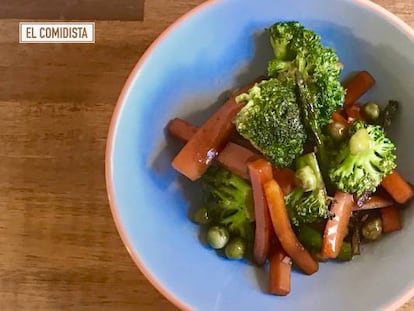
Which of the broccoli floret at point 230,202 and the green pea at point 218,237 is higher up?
the broccoli floret at point 230,202

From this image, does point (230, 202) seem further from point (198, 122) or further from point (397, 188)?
point (397, 188)

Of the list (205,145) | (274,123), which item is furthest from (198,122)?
(274,123)

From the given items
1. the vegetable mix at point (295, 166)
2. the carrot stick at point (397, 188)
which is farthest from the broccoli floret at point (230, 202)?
the carrot stick at point (397, 188)

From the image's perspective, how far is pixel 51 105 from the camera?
148 cm

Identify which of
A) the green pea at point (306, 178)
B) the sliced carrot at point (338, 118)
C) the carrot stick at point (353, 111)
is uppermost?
the sliced carrot at point (338, 118)

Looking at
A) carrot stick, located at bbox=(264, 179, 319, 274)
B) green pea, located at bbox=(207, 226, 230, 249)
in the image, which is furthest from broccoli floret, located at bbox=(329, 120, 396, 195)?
green pea, located at bbox=(207, 226, 230, 249)

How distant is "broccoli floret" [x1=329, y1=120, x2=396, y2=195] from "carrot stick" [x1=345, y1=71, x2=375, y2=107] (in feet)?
0.32

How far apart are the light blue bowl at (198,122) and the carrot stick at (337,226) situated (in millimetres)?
61

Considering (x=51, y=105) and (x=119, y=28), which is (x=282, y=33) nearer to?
(x=119, y=28)

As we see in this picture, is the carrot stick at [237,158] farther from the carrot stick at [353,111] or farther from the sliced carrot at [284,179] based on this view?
the carrot stick at [353,111]

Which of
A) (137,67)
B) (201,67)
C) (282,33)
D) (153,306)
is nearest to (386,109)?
(282,33)

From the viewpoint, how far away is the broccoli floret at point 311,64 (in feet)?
4.10

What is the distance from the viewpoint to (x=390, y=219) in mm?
1293

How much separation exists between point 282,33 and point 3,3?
615 millimetres
